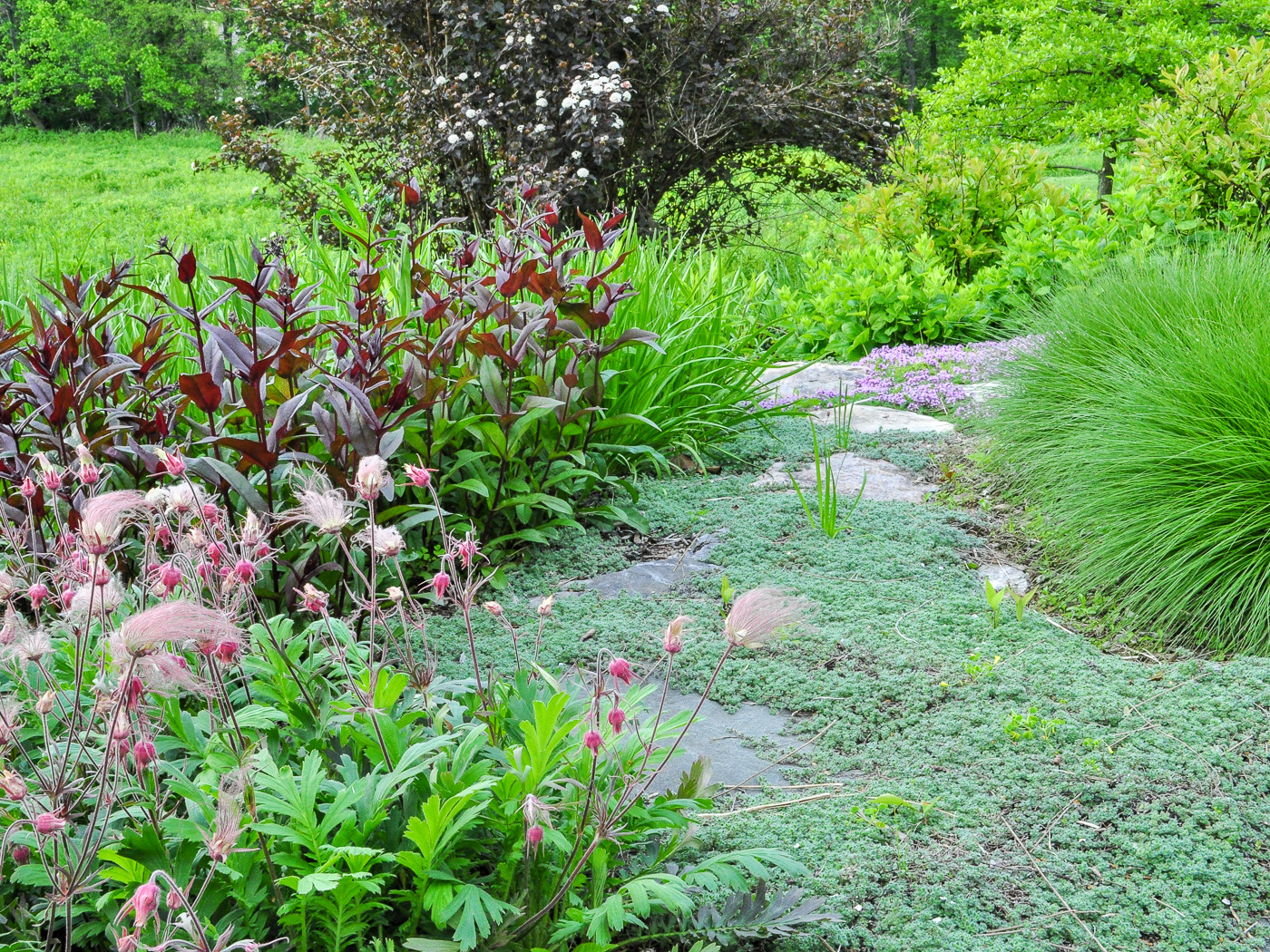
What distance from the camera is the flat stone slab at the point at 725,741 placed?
6.61 ft

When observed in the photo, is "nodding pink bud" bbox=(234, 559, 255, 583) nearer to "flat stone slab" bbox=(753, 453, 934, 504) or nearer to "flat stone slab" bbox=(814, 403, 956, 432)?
"flat stone slab" bbox=(753, 453, 934, 504)

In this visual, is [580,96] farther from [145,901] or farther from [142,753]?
[145,901]

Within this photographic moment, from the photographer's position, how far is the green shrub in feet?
18.0

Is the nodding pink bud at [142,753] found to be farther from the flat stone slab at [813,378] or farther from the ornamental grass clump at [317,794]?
the flat stone slab at [813,378]

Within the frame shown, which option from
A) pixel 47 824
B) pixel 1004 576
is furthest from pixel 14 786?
pixel 1004 576

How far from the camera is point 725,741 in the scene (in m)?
2.16

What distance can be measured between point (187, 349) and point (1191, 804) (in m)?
3.25

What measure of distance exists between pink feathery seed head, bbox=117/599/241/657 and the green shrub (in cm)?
598

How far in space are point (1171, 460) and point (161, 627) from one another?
2.89m

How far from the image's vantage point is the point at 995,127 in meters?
9.27

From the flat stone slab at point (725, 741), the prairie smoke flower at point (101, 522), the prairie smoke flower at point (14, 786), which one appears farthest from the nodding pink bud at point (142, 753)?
the flat stone slab at point (725, 741)

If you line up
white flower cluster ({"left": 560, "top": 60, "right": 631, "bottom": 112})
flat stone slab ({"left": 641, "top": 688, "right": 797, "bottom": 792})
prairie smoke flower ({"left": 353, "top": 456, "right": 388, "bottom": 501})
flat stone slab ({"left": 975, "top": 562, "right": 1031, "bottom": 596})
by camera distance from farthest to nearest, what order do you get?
white flower cluster ({"left": 560, "top": 60, "right": 631, "bottom": 112})
flat stone slab ({"left": 975, "top": 562, "right": 1031, "bottom": 596})
flat stone slab ({"left": 641, "top": 688, "right": 797, "bottom": 792})
prairie smoke flower ({"left": 353, "top": 456, "right": 388, "bottom": 501})

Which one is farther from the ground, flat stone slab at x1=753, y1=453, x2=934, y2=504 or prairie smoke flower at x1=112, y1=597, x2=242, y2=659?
prairie smoke flower at x1=112, y1=597, x2=242, y2=659

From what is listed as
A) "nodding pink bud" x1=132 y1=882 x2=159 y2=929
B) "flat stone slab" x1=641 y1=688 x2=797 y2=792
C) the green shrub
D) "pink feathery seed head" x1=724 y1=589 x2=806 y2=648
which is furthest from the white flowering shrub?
"nodding pink bud" x1=132 y1=882 x2=159 y2=929
